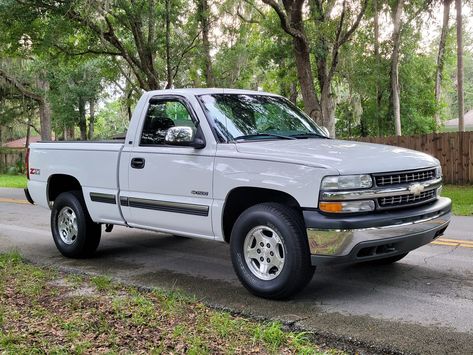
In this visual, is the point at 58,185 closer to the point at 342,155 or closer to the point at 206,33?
the point at 342,155

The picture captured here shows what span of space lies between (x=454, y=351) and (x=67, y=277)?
416cm

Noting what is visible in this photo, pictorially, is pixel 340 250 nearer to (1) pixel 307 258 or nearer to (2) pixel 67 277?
(1) pixel 307 258

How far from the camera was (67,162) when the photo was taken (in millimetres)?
7082

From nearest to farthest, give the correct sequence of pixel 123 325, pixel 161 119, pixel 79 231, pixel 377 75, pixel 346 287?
pixel 123 325, pixel 346 287, pixel 161 119, pixel 79 231, pixel 377 75

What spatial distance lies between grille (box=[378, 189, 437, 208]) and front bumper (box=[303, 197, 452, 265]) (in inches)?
2.9

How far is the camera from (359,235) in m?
4.49

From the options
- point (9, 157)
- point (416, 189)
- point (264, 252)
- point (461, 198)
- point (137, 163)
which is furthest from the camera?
point (9, 157)

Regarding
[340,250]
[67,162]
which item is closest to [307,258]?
[340,250]

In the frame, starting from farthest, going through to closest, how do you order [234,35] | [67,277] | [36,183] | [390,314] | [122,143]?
[234,35]
[36,183]
[122,143]
[67,277]
[390,314]

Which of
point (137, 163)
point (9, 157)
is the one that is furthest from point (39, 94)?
point (137, 163)

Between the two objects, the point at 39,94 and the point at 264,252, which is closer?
the point at 264,252

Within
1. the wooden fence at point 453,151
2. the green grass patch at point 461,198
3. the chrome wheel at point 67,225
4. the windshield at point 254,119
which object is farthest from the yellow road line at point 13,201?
the wooden fence at point 453,151

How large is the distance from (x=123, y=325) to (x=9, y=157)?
35707mm

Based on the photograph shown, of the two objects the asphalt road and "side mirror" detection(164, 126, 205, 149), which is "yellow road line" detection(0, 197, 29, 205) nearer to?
the asphalt road
